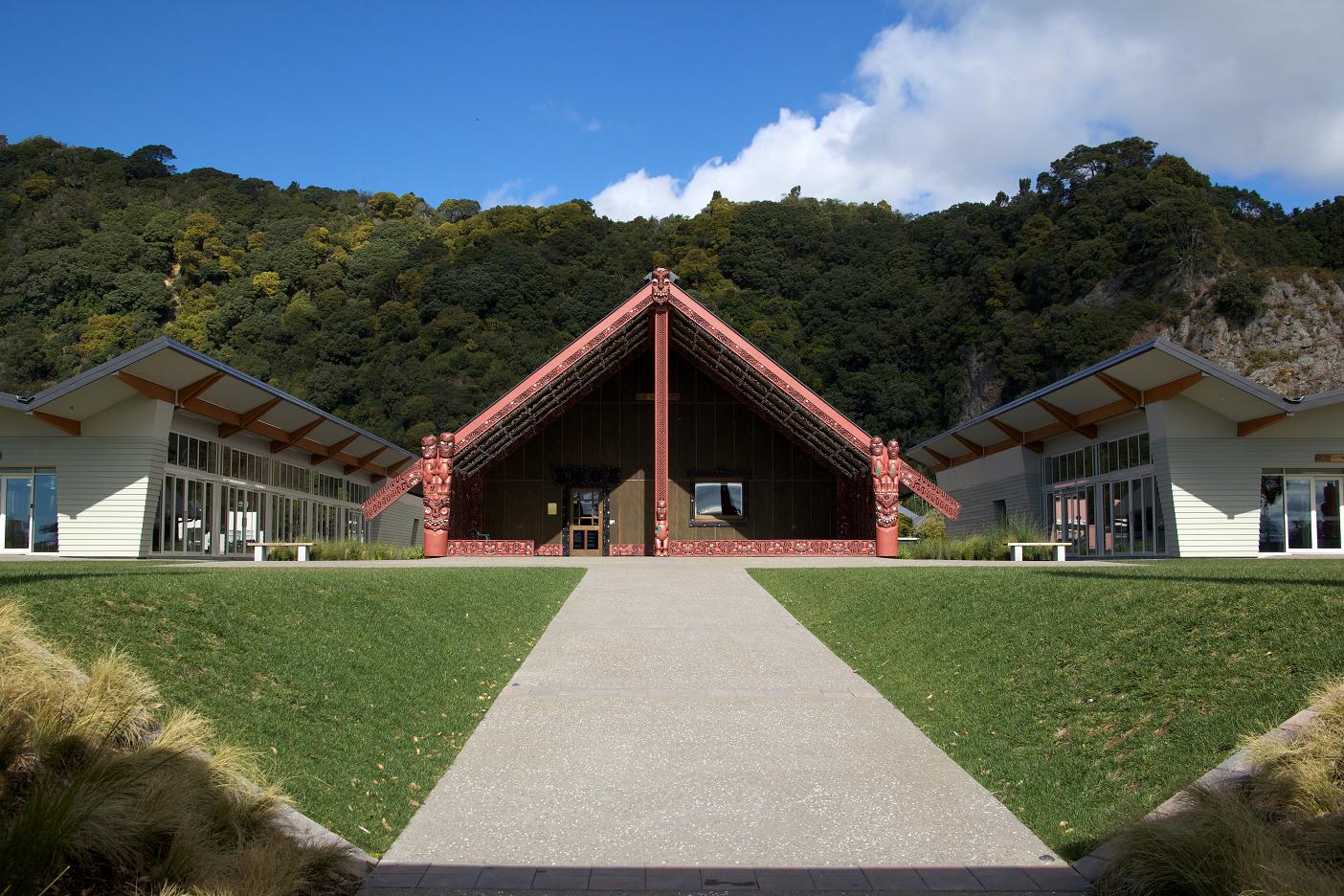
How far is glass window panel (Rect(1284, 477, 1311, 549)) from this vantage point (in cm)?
2688

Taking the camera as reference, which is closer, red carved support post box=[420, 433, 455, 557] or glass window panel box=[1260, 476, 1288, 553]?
glass window panel box=[1260, 476, 1288, 553]

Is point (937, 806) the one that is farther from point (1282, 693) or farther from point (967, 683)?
point (967, 683)

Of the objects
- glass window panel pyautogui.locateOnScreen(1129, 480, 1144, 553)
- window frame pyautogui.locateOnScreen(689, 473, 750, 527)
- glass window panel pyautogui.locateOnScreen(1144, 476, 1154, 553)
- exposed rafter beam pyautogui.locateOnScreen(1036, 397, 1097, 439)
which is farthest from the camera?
window frame pyautogui.locateOnScreen(689, 473, 750, 527)

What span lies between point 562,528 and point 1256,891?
32.5m

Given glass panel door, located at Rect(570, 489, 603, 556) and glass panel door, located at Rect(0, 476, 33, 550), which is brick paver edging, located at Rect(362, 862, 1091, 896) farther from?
glass panel door, located at Rect(570, 489, 603, 556)

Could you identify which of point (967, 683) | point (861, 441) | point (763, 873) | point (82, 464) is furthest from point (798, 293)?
point (763, 873)

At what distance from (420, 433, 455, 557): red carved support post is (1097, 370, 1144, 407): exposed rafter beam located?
16.7 metres

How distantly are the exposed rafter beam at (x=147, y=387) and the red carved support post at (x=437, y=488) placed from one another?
6359 mm

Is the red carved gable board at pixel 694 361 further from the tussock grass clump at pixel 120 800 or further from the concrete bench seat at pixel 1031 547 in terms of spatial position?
the tussock grass clump at pixel 120 800

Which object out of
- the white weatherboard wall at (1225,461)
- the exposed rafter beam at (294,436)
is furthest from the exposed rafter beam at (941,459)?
the exposed rafter beam at (294,436)

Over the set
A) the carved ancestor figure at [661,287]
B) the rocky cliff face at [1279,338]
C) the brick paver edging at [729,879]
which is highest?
the rocky cliff face at [1279,338]

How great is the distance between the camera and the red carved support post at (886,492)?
30.4 metres

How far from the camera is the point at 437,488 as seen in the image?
30.5m

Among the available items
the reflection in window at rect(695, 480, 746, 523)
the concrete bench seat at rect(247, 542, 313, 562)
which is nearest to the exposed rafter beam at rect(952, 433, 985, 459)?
the reflection in window at rect(695, 480, 746, 523)
